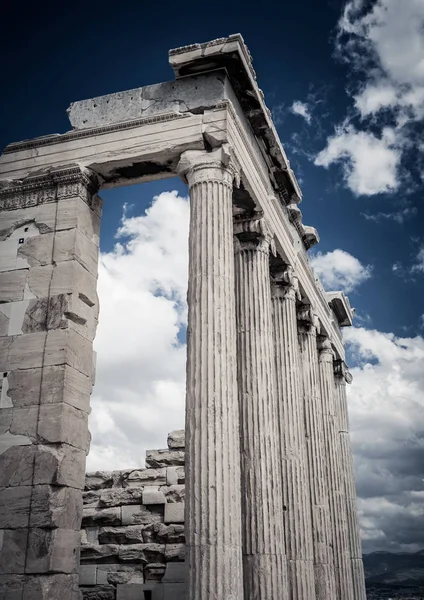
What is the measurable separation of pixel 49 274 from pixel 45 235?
1070 mm

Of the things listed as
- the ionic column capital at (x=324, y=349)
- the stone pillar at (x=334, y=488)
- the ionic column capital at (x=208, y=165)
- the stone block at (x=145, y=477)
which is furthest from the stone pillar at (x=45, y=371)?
the ionic column capital at (x=324, y=349)

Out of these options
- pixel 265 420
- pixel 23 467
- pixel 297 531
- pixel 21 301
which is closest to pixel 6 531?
pixel 23 467

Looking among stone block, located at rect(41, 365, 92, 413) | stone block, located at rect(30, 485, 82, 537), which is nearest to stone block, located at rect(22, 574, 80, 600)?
stone block, located at rect(30, 485, 82, 537)

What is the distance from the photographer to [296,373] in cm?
2012

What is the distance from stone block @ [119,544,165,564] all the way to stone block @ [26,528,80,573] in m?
4.61

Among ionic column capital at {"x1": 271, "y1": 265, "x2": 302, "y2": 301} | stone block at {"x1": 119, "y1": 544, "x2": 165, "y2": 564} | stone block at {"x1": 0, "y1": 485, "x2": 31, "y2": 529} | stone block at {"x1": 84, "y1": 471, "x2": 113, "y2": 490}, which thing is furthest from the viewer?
ionic column capital at {"x1": 271, "y1": 265, "x2": 302, "y2": 301}

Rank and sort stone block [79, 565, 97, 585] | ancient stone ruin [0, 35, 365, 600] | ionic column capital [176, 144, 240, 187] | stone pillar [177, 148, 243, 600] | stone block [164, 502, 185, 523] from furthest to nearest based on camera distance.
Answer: stone block [164, 502, 185, 523], stone block [79, 565, 97, 585], ionic column capital [176, 144, 240, 187], ancient stone ruin [0, 35, 365, 600], stone pillar [177, 148, 243, 600]

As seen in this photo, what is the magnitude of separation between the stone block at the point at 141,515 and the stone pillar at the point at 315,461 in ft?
18.0

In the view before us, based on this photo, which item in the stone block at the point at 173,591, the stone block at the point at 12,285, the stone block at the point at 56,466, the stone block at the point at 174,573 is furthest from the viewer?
the stone block at the point at 174,573

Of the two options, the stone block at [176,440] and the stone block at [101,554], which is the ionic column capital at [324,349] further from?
the stone block at [101,554]

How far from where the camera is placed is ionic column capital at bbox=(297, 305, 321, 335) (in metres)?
23.8

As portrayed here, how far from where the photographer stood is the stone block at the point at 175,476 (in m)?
18.5

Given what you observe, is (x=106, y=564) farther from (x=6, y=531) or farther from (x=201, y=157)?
(x=201, y=157)

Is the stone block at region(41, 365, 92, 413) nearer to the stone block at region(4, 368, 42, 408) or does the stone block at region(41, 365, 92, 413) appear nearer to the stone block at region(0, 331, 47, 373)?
the stone block at region(4, 368, 42, 408)
